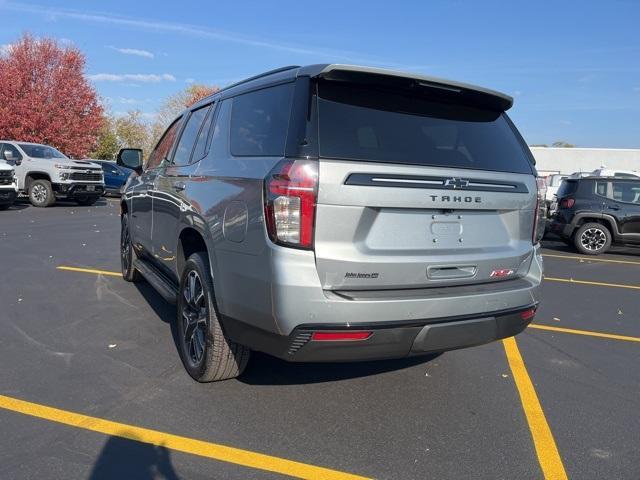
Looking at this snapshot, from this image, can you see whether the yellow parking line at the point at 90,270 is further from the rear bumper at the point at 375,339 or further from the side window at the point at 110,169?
the side window at the point at 110,169

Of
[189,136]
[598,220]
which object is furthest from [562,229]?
[189,136]

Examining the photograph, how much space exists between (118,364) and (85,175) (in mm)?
14557

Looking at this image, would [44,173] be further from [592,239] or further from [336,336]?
[336,336]

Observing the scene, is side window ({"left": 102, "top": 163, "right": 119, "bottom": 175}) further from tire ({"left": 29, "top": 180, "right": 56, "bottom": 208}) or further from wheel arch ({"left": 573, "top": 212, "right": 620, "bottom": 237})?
wheel arch ({"left": 573, "top": 212, "right": 620, "bottom": 237})

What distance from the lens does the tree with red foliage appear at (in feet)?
90.4

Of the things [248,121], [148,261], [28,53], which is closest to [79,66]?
[28,53]

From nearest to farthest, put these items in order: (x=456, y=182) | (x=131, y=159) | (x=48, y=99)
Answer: (x=456, y=182), (x=131, y=159), (x=48, y=99)

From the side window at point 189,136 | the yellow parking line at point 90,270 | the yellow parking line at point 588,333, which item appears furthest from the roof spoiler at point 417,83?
the yellow parking line at point 90,270

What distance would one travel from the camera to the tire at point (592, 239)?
11.2 m

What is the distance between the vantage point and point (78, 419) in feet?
10.4

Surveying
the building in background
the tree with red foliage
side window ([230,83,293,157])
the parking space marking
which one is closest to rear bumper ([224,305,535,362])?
the parking space marking

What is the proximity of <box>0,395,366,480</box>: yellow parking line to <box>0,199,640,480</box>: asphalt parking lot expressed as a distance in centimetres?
1

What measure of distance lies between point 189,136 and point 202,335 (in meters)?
1.79

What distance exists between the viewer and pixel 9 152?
1633cm
